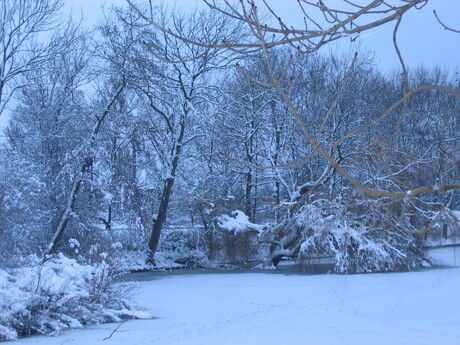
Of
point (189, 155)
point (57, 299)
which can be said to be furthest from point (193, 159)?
point (57, 299)

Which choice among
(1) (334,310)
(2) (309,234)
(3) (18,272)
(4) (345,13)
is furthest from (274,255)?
(4) (345,13)

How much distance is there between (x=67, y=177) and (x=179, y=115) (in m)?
5.16

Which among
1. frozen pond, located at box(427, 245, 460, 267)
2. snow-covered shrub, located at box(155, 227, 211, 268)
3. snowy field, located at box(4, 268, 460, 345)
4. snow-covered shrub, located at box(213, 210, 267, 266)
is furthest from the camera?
snow-covered shrub, located at box(155, 227, 211, 268)

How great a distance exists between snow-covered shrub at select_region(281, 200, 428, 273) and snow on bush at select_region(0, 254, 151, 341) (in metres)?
Answer: 9.40

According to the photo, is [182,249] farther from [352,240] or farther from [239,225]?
[352,240]

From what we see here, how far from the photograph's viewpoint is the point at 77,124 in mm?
22703

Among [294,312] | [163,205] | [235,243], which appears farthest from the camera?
[235,243]

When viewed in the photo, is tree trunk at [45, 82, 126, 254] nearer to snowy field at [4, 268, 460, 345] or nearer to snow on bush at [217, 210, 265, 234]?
snowy field at [4, 268, 460, 345]

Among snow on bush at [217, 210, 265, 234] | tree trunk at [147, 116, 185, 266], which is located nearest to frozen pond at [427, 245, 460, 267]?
snow on bush at [217, 210, 265, 234]

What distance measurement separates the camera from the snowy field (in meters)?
8.58

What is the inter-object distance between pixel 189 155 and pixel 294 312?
581 inches

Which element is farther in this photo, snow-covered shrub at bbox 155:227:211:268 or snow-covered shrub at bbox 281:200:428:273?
snow-covered shrub at bbox 155:227:211:268

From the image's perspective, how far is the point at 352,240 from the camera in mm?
18766

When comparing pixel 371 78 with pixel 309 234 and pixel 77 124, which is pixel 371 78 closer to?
pixel 309 234
